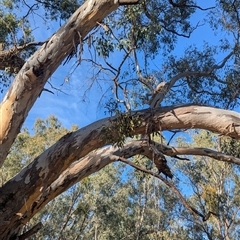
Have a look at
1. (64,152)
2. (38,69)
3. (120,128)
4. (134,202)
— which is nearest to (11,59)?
(38,69)

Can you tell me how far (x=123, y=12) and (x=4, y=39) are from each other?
1953 millimetres

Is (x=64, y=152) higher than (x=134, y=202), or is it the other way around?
(x=134, y=202)

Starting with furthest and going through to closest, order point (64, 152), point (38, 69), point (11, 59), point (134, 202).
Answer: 1. point (134, 202)
2. point (11, 59)
3. point (64, 152)
4. point (38, 69)

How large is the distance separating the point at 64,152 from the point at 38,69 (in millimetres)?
772

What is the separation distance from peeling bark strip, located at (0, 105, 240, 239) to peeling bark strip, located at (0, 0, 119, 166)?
31cm

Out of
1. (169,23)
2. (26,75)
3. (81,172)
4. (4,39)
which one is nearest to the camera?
(26,75)

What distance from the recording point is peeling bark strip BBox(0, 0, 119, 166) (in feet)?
10.6

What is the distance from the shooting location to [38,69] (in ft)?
10.7

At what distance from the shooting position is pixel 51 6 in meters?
6.07

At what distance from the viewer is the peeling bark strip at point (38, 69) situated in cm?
324

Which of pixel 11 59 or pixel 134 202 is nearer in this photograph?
pixel 11 59

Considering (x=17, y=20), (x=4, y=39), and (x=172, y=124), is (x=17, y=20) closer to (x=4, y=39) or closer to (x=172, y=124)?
(x=4, y=39)

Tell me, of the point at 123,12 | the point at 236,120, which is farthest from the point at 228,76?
the point at 236,120

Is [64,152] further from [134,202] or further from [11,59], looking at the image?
[134,202]
